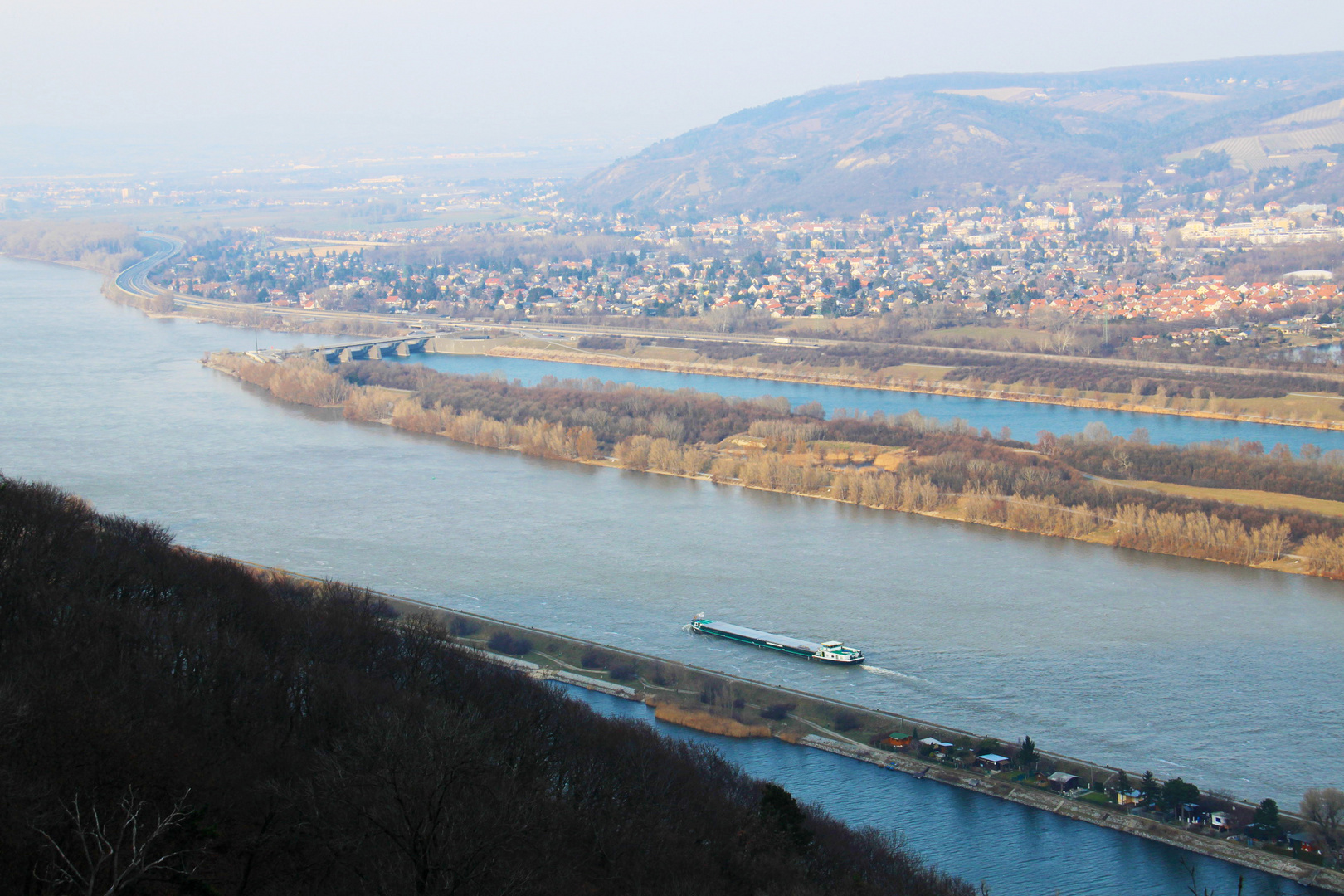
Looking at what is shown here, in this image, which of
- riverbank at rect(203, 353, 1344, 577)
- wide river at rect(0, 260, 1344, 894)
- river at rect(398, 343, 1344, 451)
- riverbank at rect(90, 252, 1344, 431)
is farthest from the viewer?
riverbank at rect(90, 252, 1344, 431)

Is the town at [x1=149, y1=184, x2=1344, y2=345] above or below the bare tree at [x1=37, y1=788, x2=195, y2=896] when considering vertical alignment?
above

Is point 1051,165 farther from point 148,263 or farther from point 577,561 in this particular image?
point 577,561

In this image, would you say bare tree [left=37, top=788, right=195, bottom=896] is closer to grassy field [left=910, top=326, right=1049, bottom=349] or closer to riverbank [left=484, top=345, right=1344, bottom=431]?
riverbank [left=484, top=345, right=1344, bottom=431]

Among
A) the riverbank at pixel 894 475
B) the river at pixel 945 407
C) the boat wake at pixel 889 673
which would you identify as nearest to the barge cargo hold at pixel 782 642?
the boat wake at pixel 889 673

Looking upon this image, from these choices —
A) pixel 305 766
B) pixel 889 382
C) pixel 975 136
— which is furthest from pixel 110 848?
pixel 975 136

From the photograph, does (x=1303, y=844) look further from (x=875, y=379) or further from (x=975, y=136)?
(x=975, y=136)

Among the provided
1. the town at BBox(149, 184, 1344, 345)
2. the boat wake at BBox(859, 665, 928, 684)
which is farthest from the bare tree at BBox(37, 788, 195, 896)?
the town at BBox(149, 184, 1344, 345)

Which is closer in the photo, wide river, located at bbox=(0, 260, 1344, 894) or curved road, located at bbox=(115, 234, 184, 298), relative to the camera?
wide river, located at bbox=(0, 260, 1344, 894)

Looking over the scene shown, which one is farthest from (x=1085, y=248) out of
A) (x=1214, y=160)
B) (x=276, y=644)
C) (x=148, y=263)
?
(x=276, y=644)
